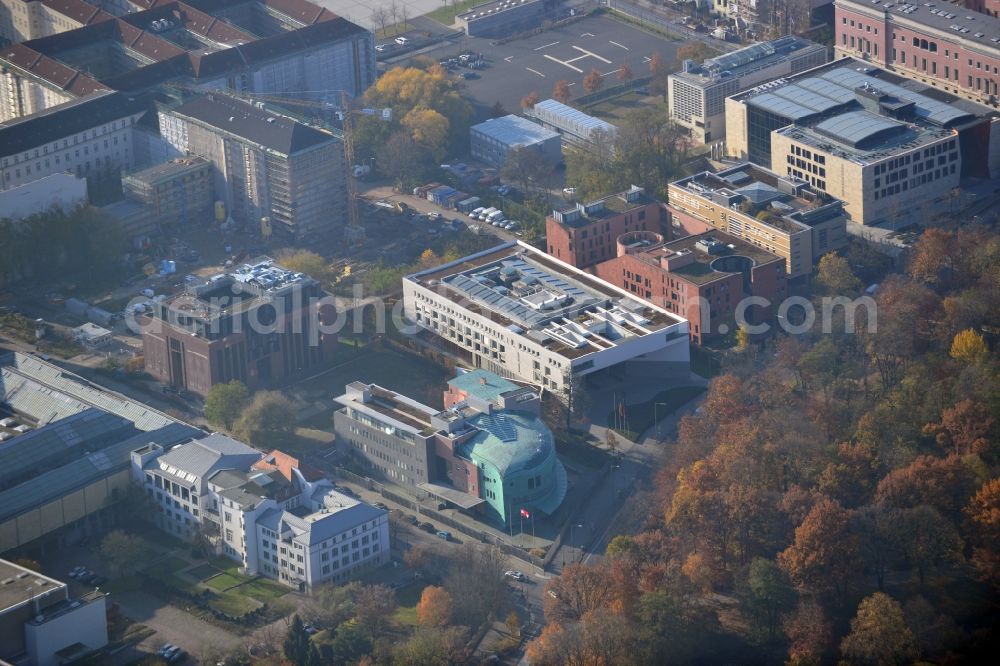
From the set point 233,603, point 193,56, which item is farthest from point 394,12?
point 233,603

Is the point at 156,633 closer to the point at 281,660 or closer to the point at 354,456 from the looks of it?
the point at 281,660

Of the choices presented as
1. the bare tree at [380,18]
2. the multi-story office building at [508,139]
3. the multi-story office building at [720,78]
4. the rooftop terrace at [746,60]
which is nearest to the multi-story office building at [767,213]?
the multi-story office building at [720,78]

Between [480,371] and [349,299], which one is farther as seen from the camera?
[349,299]

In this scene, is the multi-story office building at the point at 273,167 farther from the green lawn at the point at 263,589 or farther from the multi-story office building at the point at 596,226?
the green lawn at the point at 263,589

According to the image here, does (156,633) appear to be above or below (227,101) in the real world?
below

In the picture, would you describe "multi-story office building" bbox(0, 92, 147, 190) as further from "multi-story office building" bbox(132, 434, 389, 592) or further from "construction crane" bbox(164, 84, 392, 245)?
"multi-story office building" bbox(132, 434, 389, 592)

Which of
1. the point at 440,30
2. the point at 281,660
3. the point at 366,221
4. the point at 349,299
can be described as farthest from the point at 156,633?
the point at 440,30

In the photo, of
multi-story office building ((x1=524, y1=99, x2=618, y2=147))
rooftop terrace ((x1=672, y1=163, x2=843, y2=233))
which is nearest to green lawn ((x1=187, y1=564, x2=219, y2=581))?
rooftop terrace ((x1=672, y1=163, x2=843, y2=233))
